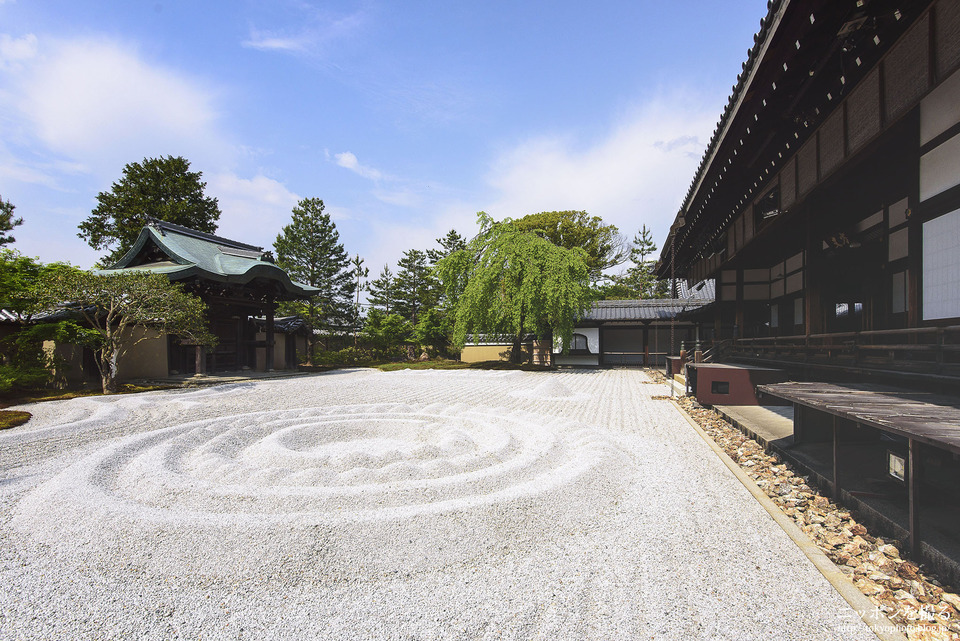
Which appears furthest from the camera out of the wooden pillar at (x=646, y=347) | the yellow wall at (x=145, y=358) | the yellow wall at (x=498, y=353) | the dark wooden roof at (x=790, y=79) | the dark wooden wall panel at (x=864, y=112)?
the yellow wall at (x=498, y=353)

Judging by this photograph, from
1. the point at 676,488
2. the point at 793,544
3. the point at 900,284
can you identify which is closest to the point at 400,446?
the point at 676,488

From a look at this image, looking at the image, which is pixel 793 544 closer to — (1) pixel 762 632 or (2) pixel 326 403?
(1) pixel 762 632

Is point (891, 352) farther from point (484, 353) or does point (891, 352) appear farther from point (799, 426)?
point (484, 353)

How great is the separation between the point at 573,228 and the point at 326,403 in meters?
24.5

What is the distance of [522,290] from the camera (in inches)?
722

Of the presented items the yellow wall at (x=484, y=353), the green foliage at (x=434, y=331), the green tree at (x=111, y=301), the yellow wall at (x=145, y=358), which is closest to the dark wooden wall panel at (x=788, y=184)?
the green tree at (x=111, y=301)

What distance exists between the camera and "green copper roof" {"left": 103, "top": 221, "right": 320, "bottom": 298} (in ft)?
47.2

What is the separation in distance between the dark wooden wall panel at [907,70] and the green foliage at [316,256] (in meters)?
28.5

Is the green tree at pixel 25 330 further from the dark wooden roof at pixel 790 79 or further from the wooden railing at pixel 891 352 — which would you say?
the wooden railing at pixel 891 352

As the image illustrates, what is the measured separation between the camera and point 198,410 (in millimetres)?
8141

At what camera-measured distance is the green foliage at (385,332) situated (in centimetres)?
2539

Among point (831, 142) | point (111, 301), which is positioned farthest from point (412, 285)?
point (831, 142)

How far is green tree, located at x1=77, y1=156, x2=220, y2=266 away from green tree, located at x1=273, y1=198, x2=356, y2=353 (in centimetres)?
577

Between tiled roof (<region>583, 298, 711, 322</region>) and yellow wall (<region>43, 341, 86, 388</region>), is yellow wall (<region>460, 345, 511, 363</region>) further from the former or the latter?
yellow wall (<region>43, 341, 86, 388</region>)
